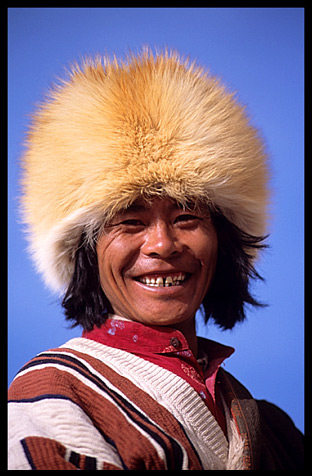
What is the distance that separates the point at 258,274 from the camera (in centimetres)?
165

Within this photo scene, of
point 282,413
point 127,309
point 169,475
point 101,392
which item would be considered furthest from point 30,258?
point 282,413

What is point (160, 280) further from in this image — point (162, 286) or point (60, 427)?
point (60, 427)

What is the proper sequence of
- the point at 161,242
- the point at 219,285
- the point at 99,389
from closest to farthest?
the point at 99,389, the point at 161,242, the point at 219,285

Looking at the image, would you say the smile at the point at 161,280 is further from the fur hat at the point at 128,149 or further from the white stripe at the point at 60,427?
the white stripe at the point at 60,427

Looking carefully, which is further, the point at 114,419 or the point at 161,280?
the point at 161,280

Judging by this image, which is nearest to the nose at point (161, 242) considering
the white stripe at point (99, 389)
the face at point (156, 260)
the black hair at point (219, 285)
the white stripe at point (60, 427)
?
the face at point (156, 260)

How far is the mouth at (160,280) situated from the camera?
1.38 meters

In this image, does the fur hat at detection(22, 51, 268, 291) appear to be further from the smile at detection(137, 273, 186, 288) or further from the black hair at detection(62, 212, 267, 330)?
the smile at detection(137, 273, 186, 288)

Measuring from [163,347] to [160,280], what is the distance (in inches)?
6.1

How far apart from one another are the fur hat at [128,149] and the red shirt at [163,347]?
8.4 inches

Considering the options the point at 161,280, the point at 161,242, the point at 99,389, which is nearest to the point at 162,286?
the point at 161,280

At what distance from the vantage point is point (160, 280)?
1.38 m

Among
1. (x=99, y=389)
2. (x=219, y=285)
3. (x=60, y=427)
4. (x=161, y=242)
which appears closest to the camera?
(x=60, y=427)

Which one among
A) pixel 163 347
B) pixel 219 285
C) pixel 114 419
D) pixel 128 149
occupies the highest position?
pixel 128 149
